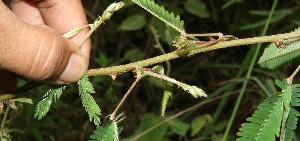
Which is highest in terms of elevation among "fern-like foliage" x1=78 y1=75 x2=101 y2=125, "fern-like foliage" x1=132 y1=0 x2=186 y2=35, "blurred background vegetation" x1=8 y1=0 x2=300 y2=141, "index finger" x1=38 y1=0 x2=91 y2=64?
"blurred background vegetation" x1=8 y1=0 x2=300 y2=141

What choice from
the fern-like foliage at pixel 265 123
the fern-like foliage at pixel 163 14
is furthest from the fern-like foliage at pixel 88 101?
the fern-like foliage at pixel 265 123

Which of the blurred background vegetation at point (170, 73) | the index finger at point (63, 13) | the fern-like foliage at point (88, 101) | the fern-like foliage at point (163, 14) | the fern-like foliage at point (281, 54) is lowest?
the fern-like foliage at point (88, 101)

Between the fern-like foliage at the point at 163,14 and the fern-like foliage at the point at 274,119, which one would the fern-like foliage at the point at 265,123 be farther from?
the fern-like foliage at the point at 163,14

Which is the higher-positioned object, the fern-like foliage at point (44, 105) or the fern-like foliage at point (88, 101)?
the fern-like foliage at point (88, 101)

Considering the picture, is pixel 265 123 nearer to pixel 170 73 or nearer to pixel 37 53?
pixel 37 53

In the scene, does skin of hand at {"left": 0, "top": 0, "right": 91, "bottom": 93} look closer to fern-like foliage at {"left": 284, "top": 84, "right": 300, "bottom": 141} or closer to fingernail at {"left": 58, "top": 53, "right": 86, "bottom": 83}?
fingernail at {"left": 58, "top": 53, "right": 86, "bottom": 83}

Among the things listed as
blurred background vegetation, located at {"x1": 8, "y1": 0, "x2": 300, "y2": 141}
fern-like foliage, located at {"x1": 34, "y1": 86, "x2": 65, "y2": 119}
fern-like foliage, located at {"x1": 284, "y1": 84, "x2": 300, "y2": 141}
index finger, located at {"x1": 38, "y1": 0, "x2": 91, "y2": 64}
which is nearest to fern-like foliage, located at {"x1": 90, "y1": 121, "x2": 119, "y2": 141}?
fern-like foliage, located at {"x1": 34, "y1": 86, "x2": 65, "y2": 119}
